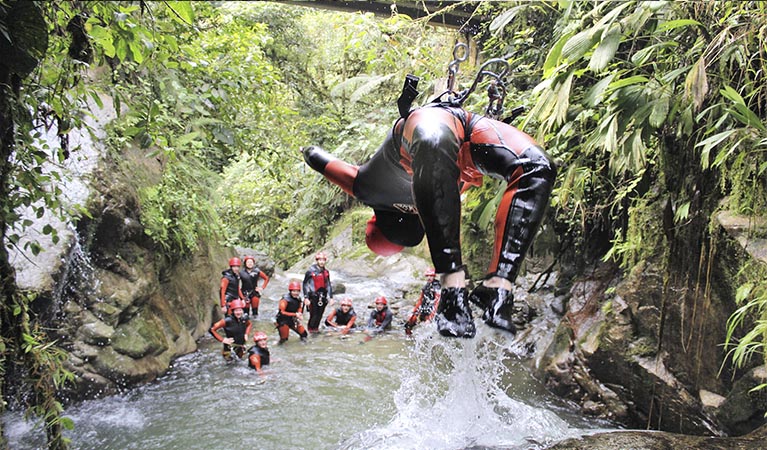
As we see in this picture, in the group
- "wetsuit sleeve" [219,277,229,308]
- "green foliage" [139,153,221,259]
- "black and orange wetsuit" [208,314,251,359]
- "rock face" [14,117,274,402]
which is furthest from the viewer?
"wetsuit sleeve" [219,277,229,308]

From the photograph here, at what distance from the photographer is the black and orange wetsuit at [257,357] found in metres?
7.48

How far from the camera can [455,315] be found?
1.64 metres

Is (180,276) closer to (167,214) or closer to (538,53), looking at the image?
(167,214)

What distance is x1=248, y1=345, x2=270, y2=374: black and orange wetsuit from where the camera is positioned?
24.5ft

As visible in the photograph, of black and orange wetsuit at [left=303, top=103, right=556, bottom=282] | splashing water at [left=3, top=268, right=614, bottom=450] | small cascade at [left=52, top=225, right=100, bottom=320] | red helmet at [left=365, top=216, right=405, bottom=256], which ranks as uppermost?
black and orange wetsuit at [left=303, top=103, right=556, bottom=282]

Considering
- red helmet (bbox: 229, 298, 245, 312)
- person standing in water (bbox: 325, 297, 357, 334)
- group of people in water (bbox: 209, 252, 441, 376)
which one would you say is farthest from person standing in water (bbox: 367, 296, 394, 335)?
red helmet (bbox: 229, 298, 245, 312)

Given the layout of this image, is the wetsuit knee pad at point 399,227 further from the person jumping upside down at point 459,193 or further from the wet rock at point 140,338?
the wet rock at point 140,338

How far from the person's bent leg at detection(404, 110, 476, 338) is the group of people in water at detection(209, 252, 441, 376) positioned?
642 cm

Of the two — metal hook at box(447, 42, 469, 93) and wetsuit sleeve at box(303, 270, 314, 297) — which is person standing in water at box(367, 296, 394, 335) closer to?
wetsuit sleeve at box(303, 270, 314, 297)

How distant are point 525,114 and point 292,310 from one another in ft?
17.7

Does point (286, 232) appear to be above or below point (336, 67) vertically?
below

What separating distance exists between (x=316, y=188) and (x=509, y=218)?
591 inches

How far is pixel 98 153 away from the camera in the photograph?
6703 mm

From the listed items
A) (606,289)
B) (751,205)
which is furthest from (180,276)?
(751,205)
